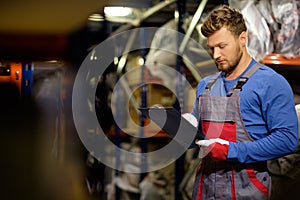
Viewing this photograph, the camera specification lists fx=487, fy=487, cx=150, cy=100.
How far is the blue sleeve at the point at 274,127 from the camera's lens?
1.33 metres

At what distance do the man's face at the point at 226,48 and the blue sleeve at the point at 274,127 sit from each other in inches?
4.7

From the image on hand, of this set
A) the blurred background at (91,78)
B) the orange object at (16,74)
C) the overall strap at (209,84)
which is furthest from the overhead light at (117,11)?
the overall strap at (209,84)

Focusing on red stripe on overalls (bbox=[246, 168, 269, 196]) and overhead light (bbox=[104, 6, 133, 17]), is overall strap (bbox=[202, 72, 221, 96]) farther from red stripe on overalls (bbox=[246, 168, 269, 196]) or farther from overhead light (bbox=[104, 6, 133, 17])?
overhead light (bbox=[104, 6, 133, 17])

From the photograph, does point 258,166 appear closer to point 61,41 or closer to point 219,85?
point 219,85

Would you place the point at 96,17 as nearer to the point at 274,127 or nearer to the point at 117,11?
the point at 117,11

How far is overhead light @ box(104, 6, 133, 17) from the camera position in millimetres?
2389

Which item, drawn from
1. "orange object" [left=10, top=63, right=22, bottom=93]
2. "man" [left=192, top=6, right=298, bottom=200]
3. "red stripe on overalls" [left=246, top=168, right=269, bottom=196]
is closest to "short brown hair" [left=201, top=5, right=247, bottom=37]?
"man" [left=192, top=6, right=298, bottom=200]

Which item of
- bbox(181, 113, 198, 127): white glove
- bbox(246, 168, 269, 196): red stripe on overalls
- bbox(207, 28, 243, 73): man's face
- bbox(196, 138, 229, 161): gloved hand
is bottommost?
bbox(246, 168, 269, 196): red stripe on overalls

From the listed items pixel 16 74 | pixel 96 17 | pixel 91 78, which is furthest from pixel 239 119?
pixel 96 17

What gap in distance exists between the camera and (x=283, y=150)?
1.36 m

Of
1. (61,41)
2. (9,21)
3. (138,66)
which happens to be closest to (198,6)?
(138,66)

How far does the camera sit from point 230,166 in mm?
1432

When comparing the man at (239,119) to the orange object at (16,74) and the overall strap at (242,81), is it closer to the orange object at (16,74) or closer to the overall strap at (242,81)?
the overall strap at (242,81)

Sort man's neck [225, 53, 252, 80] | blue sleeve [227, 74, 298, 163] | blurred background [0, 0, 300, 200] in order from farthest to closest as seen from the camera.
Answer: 1. blurred background [0, 0, 300, 200]
2. man's neck [225, 53, 252, 80]
3. blue sleeve [227, 74, 298, 163]
